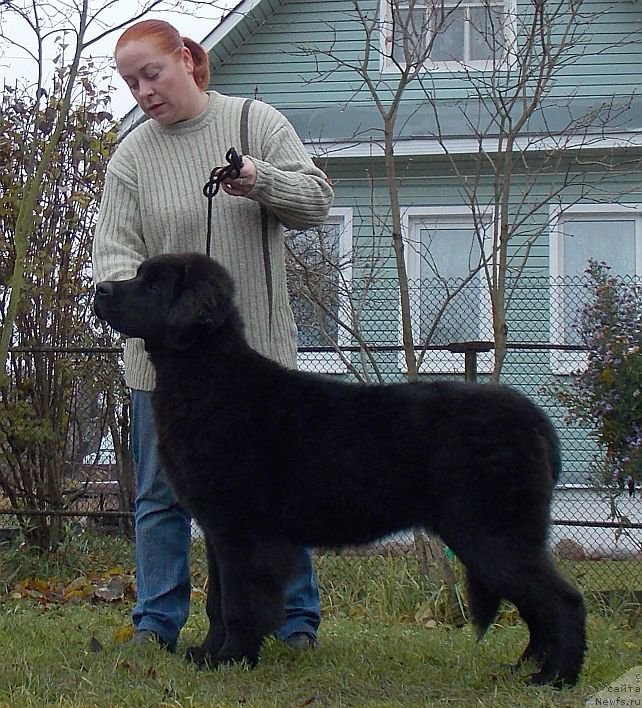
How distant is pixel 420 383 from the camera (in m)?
3.62

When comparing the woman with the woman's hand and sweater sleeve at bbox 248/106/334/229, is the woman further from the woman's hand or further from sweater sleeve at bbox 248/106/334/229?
the woman's hand

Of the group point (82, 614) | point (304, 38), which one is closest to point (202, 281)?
point (82, 614)

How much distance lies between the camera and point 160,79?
12.5 feet

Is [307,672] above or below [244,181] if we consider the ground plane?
below

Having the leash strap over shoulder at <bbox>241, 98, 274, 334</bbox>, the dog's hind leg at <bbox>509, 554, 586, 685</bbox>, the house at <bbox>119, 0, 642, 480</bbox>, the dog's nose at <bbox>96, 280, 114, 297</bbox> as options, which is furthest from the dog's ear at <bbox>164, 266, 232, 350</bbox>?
the house at <bbox>119, 0, 642, 480</bbox>

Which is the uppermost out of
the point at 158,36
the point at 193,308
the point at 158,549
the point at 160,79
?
the point at 158,36

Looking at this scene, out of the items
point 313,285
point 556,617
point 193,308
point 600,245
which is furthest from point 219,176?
point 600,245

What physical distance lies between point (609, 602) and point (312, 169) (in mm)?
3114

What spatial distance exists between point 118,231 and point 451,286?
5.85 meters

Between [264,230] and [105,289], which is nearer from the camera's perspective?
[105,289]

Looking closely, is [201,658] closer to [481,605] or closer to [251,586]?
[251,586]

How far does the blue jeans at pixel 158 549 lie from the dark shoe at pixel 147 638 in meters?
0.02

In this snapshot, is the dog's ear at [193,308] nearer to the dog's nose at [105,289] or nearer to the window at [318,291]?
the dog's nose at [105,289]

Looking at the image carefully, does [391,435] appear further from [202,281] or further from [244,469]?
[202,281]
